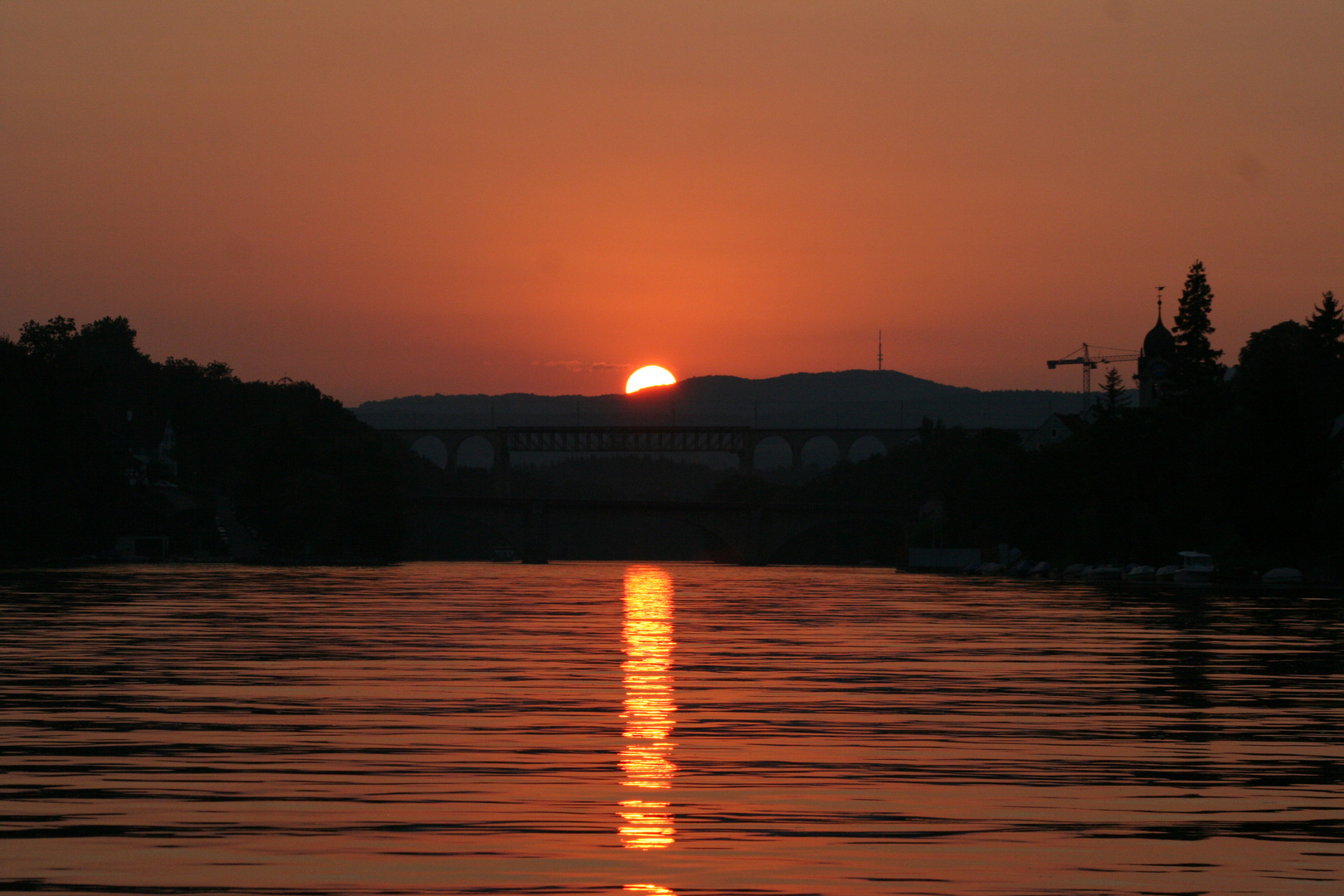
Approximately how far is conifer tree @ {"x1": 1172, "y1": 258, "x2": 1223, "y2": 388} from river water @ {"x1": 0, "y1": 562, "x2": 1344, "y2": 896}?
126009 millimetres

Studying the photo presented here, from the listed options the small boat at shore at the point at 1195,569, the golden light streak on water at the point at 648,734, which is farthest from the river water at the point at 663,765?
the small boat at shore at the point at 1195,569

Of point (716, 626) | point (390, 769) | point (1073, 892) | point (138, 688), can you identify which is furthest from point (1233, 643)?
point (1073, 892)

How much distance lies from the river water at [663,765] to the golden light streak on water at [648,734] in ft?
0.31

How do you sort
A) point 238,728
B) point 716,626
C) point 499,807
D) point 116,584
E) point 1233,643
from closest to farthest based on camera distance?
1. point 499,807
2. point 238,728
3. point 1233,643
4. point 716,626
5. point 116,584

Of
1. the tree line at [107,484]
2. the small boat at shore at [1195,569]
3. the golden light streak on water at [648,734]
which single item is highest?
the tree line at [107,484]

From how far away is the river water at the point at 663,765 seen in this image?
16859mm

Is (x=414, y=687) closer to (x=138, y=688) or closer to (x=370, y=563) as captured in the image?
(x=138, y=688)

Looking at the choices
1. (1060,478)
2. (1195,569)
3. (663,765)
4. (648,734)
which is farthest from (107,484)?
Answer: (663,765)

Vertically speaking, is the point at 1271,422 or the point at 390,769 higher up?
the point at 1271,422

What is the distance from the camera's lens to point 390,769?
23.5 m

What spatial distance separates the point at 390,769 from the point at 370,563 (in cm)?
17801

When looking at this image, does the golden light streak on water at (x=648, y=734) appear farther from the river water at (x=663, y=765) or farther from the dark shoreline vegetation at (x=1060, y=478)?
the dark shoreline vegetation at (x=1060, y=478)

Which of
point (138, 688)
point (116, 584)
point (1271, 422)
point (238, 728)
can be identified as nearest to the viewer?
point (238, 728)

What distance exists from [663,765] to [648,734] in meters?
3.84
